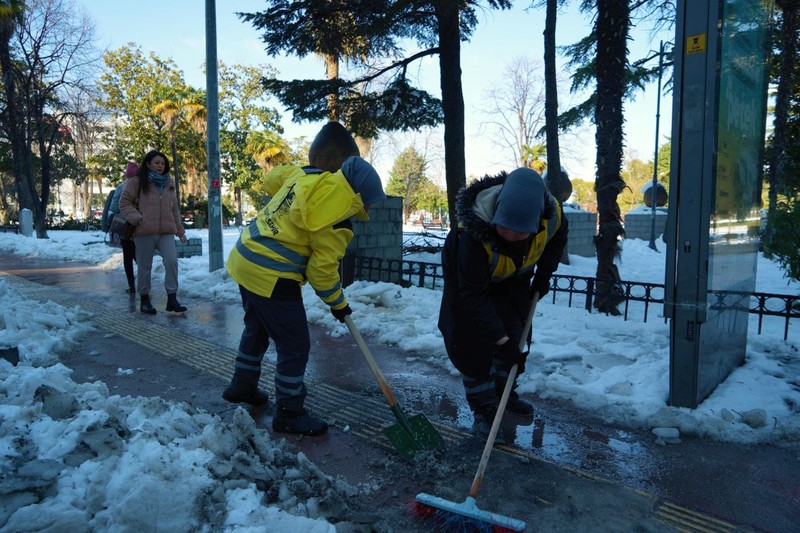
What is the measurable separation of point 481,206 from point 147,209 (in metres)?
4.58

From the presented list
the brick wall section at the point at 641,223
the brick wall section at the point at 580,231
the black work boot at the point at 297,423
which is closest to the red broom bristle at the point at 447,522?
the black work boot at the point at 297,423

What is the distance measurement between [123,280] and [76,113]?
17.2m

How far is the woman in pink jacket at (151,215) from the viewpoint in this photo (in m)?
6.07

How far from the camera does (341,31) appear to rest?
372 inches

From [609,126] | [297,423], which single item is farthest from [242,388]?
[609,126]

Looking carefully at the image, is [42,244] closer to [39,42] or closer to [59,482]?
[39,42]

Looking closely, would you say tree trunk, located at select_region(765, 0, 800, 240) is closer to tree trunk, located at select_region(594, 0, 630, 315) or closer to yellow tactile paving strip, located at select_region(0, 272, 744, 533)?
tree trunk, located at select_region(594, 0, 630, 315)

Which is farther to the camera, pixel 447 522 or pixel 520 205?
pixel 520 205

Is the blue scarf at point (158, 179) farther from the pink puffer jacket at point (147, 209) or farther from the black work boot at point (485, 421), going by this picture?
the black work boot at point (485, 421)

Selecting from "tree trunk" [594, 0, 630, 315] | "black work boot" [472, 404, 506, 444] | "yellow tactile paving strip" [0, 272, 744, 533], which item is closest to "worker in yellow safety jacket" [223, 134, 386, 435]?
"yellow tactile paving strip" [0, 272, 744, 533]

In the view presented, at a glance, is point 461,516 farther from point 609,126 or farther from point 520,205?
point 609,126

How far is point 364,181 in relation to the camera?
9.86 ft

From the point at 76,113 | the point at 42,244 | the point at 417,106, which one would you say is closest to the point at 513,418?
the point at 417,106

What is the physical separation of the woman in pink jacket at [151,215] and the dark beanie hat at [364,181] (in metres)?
3.92
